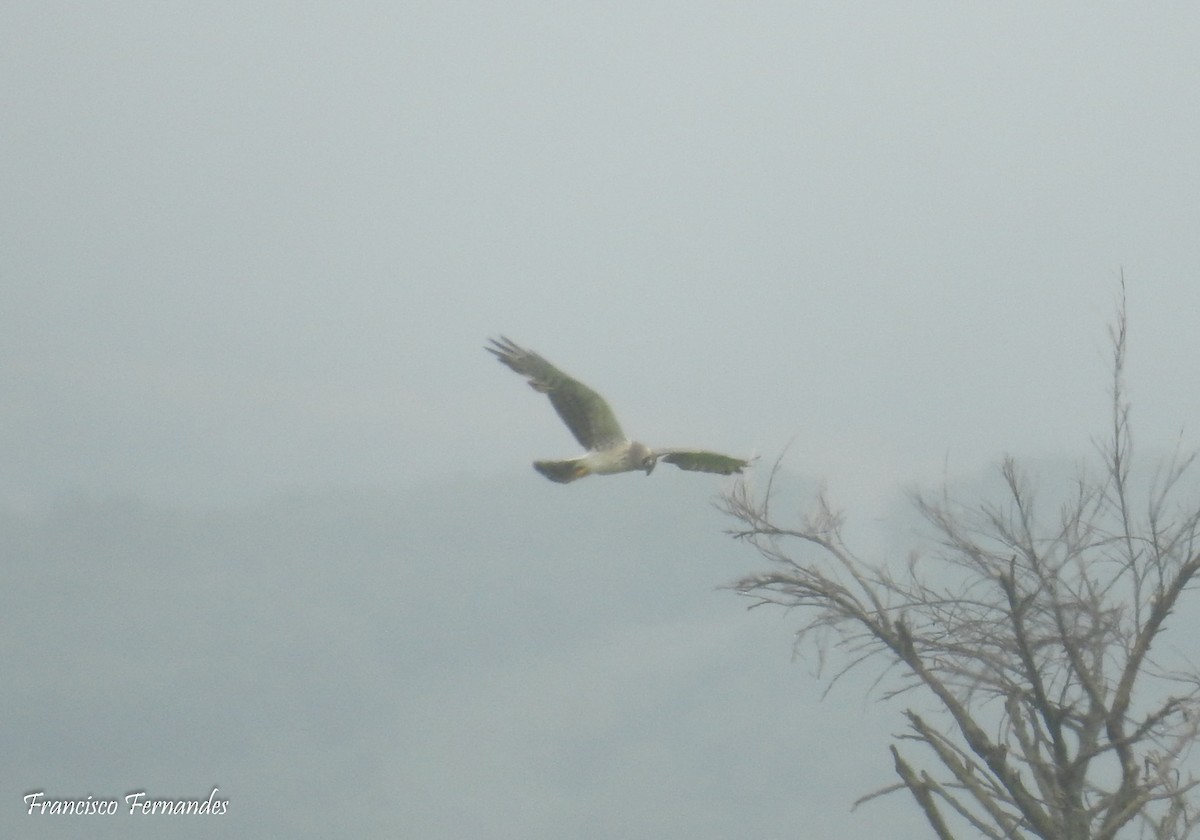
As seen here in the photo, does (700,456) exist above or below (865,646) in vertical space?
above

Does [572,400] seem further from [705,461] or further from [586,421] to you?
[705,461]

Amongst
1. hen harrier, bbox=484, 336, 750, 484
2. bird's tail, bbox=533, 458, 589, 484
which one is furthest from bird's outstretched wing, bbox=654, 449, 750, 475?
bird's tail, bbox=533, 458, 589, 484

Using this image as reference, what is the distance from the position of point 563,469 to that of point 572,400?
1.97 ft

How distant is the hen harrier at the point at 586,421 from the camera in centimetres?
834

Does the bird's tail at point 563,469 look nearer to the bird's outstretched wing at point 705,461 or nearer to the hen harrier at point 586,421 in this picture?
the hen harrier at point 586,421

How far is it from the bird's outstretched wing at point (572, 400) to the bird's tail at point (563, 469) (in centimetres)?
30

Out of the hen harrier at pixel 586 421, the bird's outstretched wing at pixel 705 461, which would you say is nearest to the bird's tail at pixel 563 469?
the hen harrier at pixel 586 421

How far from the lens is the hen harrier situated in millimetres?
8336

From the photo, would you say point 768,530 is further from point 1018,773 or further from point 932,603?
point 1018,773

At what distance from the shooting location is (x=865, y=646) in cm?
862

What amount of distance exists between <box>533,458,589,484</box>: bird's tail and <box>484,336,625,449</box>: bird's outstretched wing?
0.30m

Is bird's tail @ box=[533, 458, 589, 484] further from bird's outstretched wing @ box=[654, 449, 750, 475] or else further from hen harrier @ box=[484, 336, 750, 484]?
bird's outstretched wing @ box=[654, 449, 750, 475]

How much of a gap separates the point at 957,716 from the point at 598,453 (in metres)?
2.57

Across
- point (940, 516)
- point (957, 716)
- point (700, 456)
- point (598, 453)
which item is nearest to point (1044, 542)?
point (940, 516)
